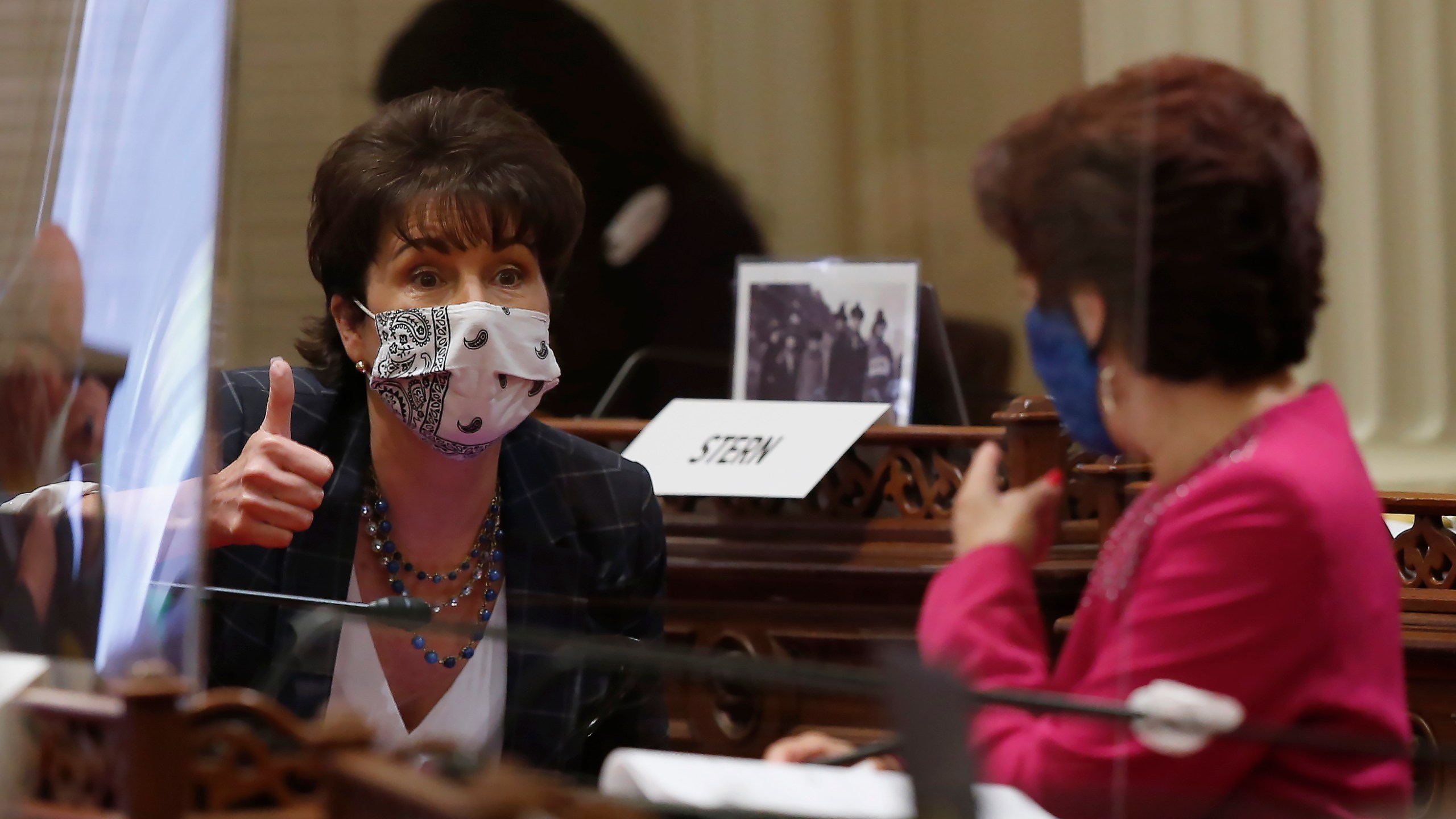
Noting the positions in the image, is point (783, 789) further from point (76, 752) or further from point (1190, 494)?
point (76, 752)

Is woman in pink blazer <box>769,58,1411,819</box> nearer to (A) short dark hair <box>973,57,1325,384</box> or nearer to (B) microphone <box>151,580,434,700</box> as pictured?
(A) short dark hair <box>973,57,1325,384</box>

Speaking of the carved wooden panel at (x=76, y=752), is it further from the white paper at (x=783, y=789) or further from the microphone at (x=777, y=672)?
the white paper at (x=783, y=789)

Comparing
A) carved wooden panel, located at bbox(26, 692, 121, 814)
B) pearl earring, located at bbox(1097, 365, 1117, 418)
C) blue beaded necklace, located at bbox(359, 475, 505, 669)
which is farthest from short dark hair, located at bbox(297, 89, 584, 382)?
pearl earring, located at bbox(1097, 365, 1117, 418)

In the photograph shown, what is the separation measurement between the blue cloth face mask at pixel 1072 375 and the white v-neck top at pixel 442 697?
429 millimetres

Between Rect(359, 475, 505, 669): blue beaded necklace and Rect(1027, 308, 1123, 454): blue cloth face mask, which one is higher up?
Rect(1027, 308, 1123, 454): blue cloth face mask

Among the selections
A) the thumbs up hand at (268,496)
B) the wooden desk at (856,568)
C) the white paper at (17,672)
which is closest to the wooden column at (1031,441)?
the wooden desk at (856,568)

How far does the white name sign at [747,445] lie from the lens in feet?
3.34

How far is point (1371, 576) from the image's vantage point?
2.47ft

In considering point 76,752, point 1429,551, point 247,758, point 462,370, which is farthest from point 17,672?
point 1429,551

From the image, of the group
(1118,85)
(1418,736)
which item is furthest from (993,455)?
(1418,736)

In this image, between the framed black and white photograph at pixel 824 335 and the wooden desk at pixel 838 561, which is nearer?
the wooden desk at pixel 838 561

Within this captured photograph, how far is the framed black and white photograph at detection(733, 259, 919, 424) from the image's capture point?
3.15 feet

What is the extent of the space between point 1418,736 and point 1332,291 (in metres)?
0.46

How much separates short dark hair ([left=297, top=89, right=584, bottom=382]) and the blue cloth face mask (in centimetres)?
41
